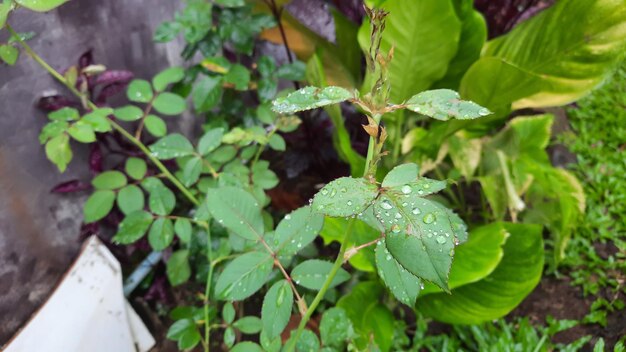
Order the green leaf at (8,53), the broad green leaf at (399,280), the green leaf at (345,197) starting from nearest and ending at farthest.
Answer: the green leaf at (345,197), the broad green leaf at (399,280), the green leaf at (8,53)

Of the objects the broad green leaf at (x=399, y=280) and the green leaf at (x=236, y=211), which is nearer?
the broad green leaf at (x=399, y=280)

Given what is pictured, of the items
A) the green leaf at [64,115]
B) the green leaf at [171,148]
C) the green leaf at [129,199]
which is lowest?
the green leaf at [129,199]

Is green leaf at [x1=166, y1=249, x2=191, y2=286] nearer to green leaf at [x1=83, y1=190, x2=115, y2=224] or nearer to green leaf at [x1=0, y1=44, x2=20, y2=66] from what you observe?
green leaf at [x1=83, y1=190, x2=115, y2=224]

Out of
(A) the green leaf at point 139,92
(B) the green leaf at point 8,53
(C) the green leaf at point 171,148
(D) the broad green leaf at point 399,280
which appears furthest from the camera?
(A) the green leaf at point 139,92

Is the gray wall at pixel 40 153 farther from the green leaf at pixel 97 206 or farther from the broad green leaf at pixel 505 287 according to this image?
the broad green leaf at pixel 505 287

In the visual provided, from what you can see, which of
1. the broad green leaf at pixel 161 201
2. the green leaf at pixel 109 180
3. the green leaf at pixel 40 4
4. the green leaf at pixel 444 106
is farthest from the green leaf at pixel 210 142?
the green leaf at pixel 444 106

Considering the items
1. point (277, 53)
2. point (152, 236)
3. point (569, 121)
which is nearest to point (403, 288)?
point (152, 236)

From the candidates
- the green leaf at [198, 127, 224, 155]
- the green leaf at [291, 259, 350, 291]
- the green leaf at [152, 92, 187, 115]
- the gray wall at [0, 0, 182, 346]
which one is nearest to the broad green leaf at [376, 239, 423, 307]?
the green leaf at [291, 259, 350, 291]
